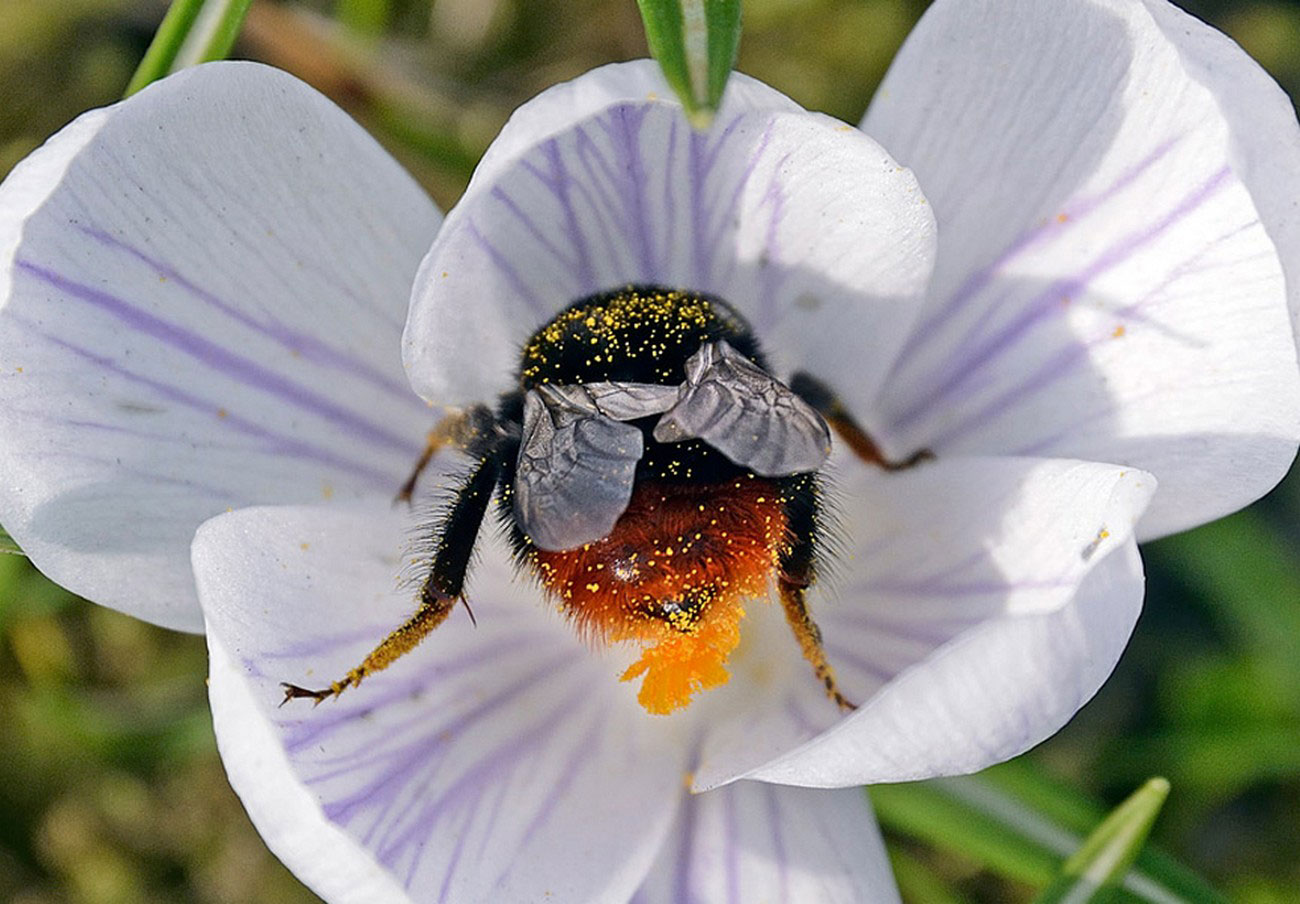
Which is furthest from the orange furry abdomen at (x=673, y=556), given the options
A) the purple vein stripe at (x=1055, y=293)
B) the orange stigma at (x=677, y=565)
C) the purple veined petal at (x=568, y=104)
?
the purple vein stripe at (x=1055, y=293)

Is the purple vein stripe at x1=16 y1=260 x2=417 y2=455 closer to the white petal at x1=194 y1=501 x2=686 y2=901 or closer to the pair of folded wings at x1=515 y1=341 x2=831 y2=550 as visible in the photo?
the white petal at x1=194 y1=501 x2=686 y2=901

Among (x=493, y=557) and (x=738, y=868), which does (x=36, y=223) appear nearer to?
(x=493, y=557)

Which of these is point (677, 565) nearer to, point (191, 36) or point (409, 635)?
point (409, 635)

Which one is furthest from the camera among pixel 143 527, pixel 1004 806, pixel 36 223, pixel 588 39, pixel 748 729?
pixel 588 39

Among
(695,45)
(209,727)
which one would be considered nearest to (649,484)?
(695,45)

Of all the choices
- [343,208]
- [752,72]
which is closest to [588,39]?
[752,72]
